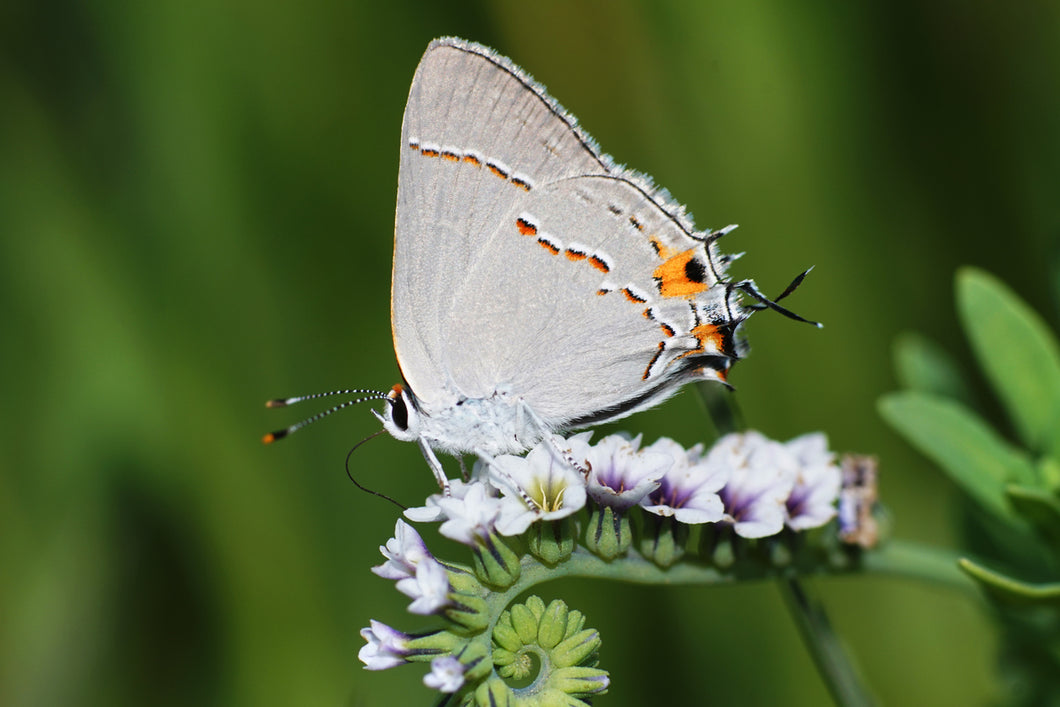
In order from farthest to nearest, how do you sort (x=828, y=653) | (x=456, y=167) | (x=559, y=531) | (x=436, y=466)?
(x=456, y=167)
(x=436, y=466)
(x=828, y=653)
(x=559, y=531)

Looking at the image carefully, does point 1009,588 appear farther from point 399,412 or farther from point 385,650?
point 399,412

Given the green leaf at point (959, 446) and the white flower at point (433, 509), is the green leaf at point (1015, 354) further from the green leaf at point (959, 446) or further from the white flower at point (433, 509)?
the white flower at point (433, 509)

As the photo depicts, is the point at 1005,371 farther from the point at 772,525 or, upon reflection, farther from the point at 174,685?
the point at 174,685

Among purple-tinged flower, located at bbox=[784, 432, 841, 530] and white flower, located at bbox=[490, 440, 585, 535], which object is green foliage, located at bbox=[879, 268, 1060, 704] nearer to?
purple-tinged flower, located at bbox=[784, 432, 841, 530]

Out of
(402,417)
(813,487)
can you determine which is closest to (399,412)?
(402,417)

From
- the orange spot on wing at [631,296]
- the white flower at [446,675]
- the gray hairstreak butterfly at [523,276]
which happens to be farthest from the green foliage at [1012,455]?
the white flower at [446,675]
